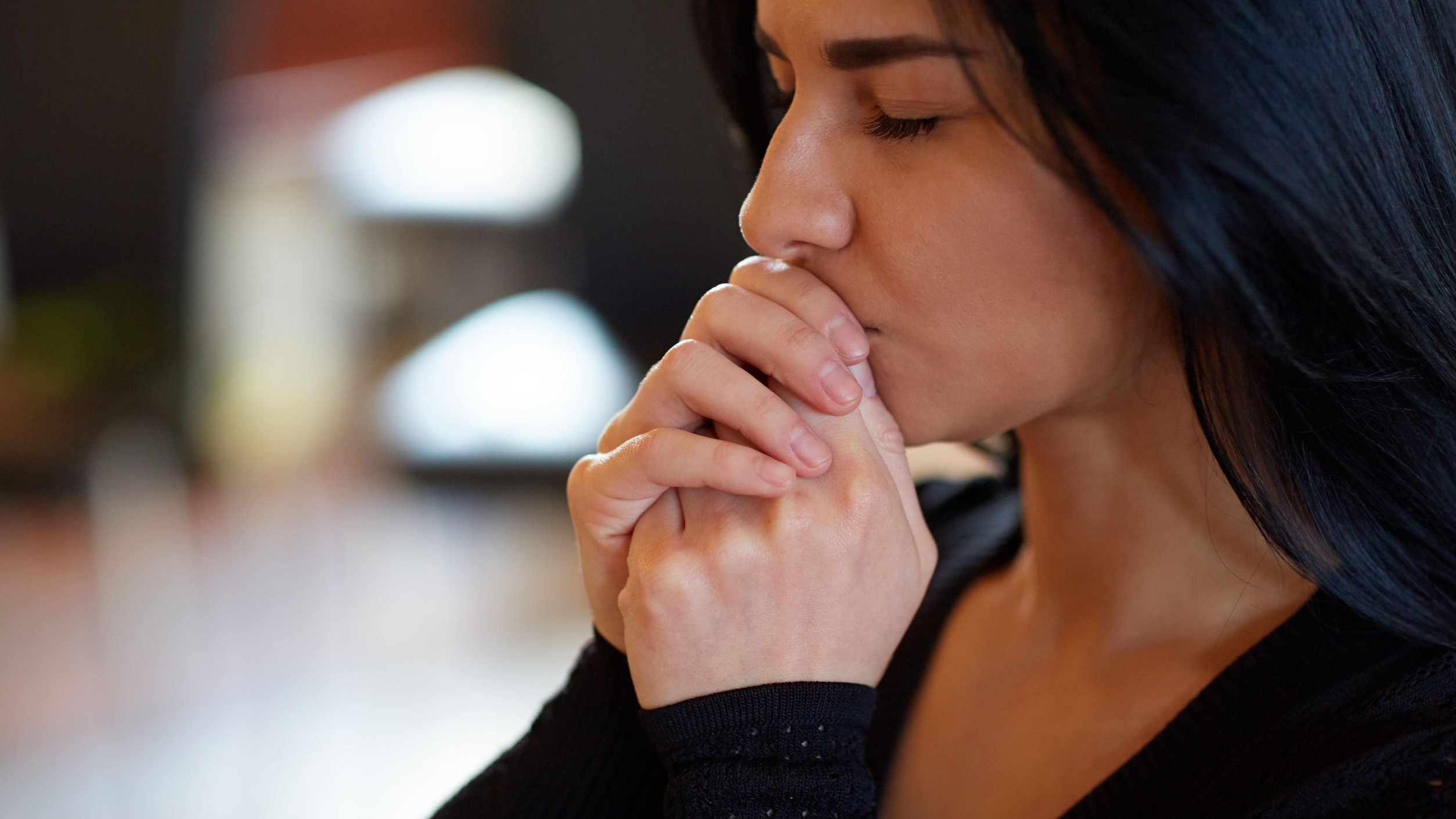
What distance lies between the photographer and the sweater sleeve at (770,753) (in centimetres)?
82

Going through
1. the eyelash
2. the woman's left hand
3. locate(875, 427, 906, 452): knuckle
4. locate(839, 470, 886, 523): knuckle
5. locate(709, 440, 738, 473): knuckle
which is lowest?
the woman's left hand

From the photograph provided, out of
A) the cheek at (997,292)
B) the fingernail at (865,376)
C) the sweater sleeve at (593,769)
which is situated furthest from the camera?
the sweater sleeve at (593,769)

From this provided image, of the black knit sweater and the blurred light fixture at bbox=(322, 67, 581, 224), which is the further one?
the blurred light fixture at bbox=(322, 67, 581, 224)

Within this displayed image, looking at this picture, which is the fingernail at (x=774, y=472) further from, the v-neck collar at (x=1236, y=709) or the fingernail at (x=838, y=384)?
the v-neck collar at (x=1236, y=709)

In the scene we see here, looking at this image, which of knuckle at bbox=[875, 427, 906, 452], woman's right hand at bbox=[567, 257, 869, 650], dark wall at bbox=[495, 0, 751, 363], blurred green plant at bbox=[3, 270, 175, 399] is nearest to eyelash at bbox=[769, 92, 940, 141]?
woman's right hand at bbox=[567, 257, 869, 650]

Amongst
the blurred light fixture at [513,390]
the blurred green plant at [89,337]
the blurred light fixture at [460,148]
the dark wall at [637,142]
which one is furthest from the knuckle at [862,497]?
the blurred green plant at [89,337]

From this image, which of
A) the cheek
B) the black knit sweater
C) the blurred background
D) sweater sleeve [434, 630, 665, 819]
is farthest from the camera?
the blurred background

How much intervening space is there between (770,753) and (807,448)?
0.70 feet

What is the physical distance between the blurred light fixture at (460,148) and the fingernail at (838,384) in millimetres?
4149

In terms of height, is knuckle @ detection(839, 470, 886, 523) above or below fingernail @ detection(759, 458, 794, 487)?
below

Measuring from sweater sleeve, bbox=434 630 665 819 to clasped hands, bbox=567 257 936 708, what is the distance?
163mm

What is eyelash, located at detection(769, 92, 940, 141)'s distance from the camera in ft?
2.80

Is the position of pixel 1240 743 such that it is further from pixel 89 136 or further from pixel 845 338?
pixel 89 136

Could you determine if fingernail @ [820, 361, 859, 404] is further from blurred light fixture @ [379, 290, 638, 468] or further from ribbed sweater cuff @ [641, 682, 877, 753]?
blurred light fixture @ [379, 290, 638, 468]
